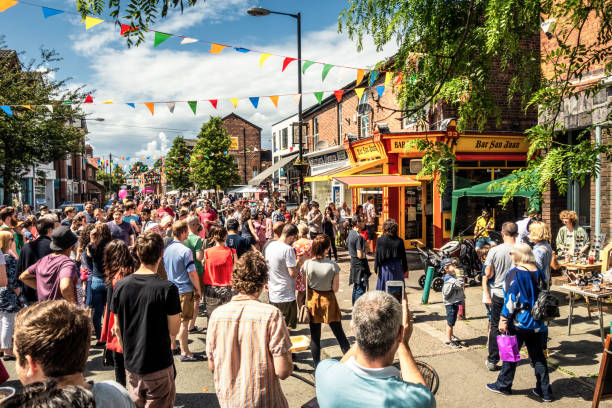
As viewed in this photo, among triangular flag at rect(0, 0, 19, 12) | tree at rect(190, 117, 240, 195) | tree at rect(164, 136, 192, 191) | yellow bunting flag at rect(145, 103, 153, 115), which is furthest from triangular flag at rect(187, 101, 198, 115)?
tree at rect(164, 136, 192, 191)

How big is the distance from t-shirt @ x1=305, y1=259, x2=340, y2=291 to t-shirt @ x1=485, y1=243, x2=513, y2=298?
2002 millimetres

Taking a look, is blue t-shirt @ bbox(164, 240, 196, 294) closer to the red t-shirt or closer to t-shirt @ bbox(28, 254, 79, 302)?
the red t-shirt

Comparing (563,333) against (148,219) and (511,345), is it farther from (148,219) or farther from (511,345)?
(148,219)

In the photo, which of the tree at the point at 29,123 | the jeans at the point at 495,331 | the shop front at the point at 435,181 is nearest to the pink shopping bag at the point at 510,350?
the jeans at the point at 495,331

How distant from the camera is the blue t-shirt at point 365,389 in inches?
71.6

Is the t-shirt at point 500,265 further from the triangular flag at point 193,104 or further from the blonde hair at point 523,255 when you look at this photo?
the triangular flag at point 193,104

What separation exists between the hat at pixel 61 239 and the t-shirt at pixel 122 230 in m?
3.13

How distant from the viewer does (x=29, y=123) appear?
15.5m

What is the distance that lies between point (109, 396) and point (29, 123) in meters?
17.3

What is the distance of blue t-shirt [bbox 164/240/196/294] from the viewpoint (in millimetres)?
5160

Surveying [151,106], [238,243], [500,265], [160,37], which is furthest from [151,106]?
[500,265]

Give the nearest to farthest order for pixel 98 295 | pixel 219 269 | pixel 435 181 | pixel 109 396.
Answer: pixel 109 396 → pixel 98 295 → pixel 219 269 → pixel 435 181

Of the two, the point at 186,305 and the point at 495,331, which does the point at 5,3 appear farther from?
the point at 495,331

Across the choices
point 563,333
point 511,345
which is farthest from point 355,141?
point 511,345
